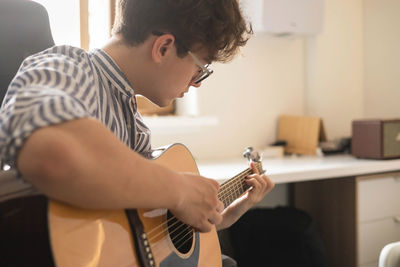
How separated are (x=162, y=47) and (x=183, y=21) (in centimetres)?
7

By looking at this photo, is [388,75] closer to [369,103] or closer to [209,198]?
[369,103]

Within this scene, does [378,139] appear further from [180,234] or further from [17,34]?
[17,34]

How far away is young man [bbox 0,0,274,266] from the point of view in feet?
1.71

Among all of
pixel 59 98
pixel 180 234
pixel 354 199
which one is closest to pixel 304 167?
pixel 354 199

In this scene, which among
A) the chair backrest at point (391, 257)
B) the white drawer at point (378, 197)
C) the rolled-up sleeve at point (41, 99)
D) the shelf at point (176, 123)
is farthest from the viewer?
the shelf at point (176, 123)

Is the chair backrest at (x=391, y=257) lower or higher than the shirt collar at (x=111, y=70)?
lower

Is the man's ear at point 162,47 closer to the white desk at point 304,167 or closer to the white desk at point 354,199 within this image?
the white desk at point 304,167

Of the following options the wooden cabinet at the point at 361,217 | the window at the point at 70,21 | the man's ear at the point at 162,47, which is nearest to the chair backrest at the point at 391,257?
the man's ear at the point at 162,47

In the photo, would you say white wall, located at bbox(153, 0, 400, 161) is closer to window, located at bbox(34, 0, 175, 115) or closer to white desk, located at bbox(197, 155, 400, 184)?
white desk, located at bbox(197, 155, 400, 184)

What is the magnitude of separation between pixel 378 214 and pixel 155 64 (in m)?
1.45

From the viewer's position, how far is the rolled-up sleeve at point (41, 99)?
1.70 ft

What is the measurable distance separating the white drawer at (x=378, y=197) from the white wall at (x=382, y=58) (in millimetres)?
639

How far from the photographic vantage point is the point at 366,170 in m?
1.76

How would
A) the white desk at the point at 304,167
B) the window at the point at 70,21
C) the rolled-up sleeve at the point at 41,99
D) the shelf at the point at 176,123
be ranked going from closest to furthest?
the rolled-up sleeve at the point at 41,99 → the white desk at the point at 304,167 → the window at the point at 70,21 → the shelf at the point at 176,123
